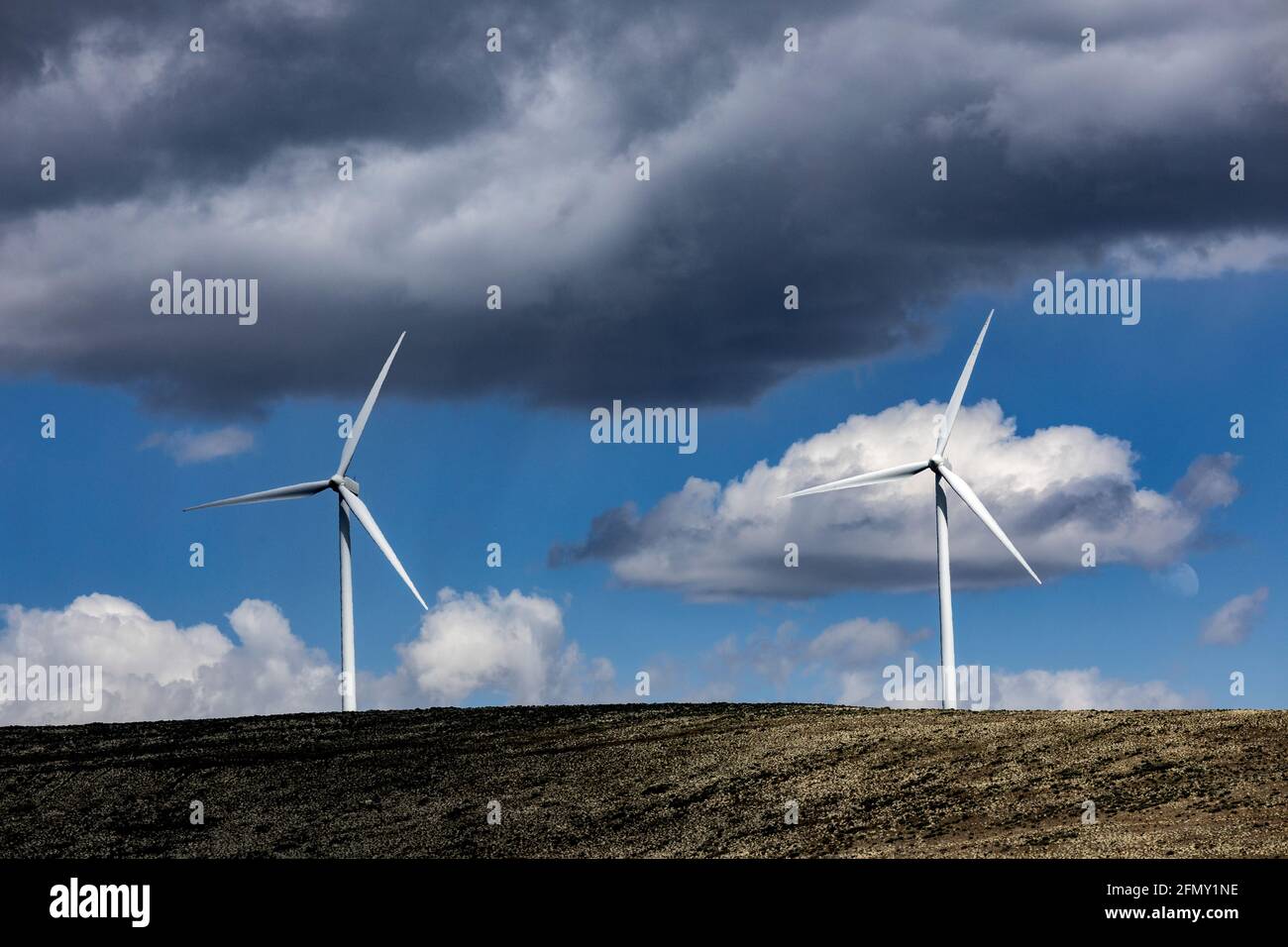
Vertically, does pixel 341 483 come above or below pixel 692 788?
above

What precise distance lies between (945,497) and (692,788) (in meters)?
23.4

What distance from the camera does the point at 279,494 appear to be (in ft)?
230

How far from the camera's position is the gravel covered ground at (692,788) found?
3625 cm

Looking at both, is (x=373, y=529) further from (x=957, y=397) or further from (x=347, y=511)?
(x=957, y=397)

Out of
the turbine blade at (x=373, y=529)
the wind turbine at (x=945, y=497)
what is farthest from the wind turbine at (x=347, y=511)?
the wind turbine at (x=945, y=497)

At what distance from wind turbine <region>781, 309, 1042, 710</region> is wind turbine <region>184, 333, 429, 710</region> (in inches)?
726

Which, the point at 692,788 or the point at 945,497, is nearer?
the point at 692,788

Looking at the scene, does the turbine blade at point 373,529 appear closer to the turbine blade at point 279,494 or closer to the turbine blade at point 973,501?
the turbine blade at point 279,494

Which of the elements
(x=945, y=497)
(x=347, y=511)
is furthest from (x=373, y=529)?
(x=945, y=497)

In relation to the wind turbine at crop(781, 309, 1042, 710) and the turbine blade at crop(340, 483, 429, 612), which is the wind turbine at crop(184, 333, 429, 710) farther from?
the wind turbine at crop(781, 309, 1042, 710)

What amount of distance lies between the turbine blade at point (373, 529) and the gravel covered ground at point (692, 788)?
24.0ft
